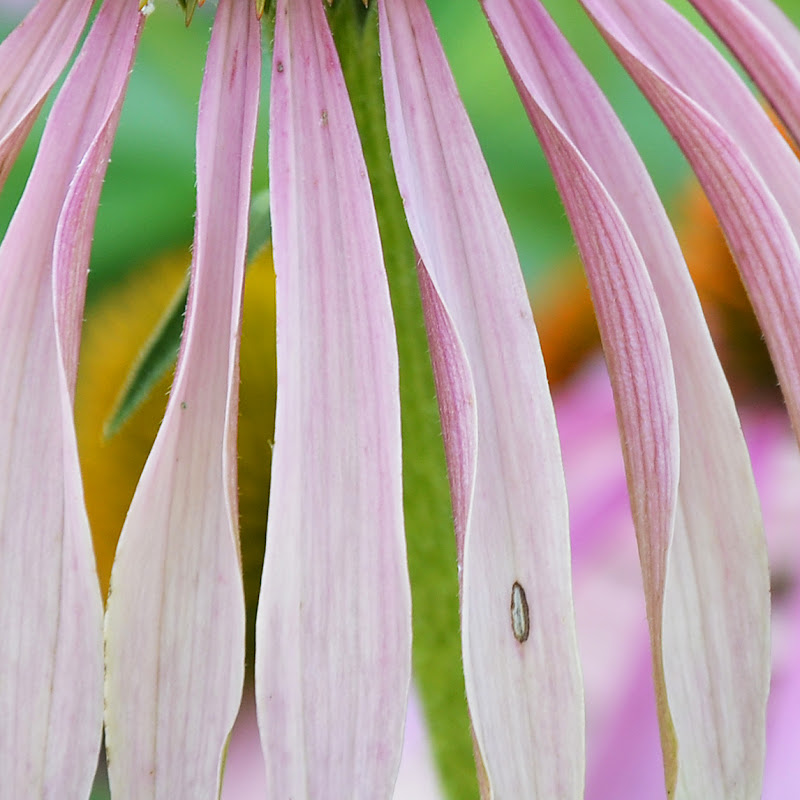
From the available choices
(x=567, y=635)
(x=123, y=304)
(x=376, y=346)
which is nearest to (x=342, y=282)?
(x=376, y=346)

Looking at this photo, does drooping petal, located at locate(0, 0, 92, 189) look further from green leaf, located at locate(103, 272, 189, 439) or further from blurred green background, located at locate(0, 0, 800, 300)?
blurred green background, located at locate(0, 0, 800, 300)

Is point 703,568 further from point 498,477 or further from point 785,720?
point 785,720

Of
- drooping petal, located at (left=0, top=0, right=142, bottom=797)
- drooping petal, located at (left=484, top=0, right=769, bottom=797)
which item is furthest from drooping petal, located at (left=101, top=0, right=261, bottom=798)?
drooping petal, located at (left=484, top=0, right=769, bottom=797)

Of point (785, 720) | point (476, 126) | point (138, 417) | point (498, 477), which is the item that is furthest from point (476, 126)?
point (498, 477)

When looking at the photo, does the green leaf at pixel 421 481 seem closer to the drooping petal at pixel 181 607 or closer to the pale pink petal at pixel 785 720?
the drooping petal at pixel 181 607

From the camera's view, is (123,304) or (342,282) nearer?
(342,282)

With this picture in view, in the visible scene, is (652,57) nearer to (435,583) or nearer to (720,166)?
(720,166)

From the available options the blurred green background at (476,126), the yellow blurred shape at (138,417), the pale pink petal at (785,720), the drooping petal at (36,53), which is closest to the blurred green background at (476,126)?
the blurred green background at (476,126)
